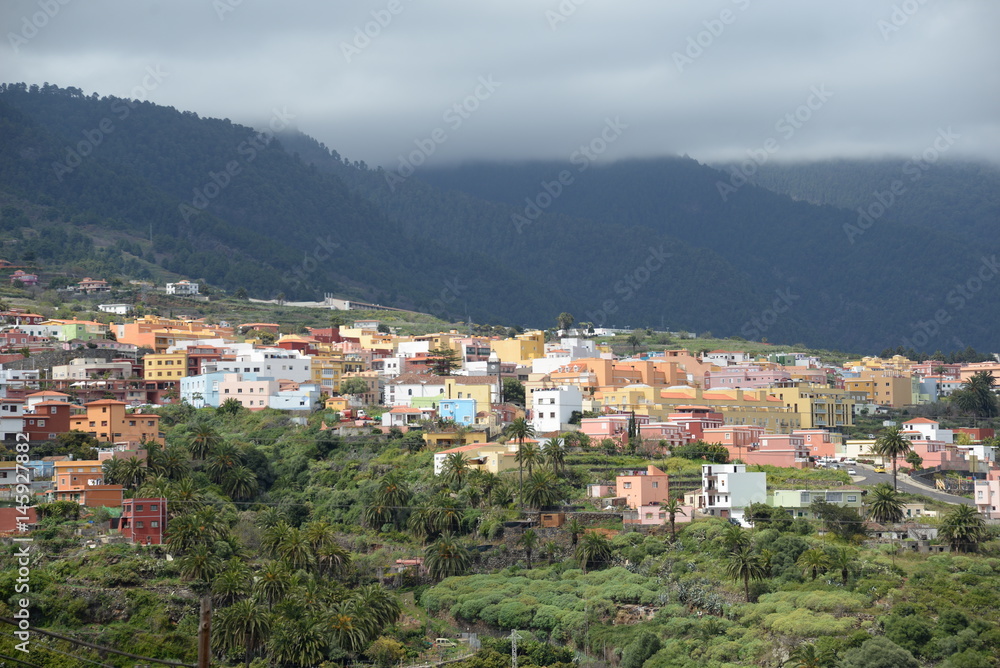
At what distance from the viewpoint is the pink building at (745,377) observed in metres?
90.2

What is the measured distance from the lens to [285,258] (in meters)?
189

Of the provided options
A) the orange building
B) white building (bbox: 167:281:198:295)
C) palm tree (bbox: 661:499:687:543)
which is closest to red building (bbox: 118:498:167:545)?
the orange building

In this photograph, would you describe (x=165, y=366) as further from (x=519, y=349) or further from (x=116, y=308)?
(x=116, y=308)

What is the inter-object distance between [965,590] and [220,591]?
24508 mm

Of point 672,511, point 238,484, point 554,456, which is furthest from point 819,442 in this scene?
point 238,484

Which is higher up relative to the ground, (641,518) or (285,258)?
(285,258)

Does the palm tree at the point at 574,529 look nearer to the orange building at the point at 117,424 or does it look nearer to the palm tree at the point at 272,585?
the palm tree at the point at 272,585

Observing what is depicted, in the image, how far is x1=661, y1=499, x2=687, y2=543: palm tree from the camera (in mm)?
59344

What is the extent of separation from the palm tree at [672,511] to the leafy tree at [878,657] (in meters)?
12.8

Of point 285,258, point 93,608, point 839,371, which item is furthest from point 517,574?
point 285,258

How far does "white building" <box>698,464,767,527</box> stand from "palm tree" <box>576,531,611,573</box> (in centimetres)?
583

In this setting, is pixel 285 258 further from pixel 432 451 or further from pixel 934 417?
pixel 432 451

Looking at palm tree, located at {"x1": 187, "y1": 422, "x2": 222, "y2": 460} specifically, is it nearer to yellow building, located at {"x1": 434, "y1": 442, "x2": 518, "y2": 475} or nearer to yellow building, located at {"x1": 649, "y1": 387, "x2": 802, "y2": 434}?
yellow building, located at {"x1": 434, "y1": 442, "x2": 518, "y2": 475}

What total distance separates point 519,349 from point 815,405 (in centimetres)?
2041
